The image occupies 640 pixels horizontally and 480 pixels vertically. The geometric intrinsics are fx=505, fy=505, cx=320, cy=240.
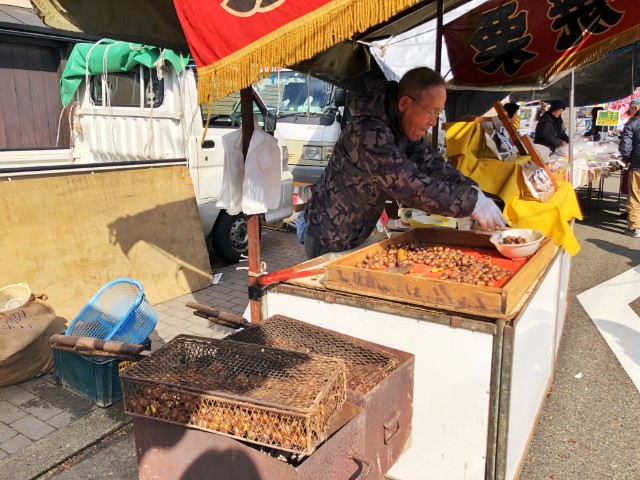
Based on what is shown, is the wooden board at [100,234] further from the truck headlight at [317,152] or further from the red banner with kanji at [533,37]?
the truck headlight at [317,152]

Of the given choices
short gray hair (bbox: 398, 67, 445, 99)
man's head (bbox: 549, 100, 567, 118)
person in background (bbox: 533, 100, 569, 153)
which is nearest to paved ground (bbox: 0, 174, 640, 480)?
short gray hair (bbox: 398, 67, 445, 99)

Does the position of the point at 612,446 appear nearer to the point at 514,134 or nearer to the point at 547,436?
the point at 547,436

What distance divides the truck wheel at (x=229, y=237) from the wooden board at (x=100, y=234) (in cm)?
70

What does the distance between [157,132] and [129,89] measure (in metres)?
0.70

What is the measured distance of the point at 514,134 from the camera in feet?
14.3

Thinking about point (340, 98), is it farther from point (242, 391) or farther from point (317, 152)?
point (242, 391)

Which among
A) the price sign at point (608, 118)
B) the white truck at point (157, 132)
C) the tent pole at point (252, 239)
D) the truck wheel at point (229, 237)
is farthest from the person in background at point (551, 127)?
the tent pole at point (252, 239)

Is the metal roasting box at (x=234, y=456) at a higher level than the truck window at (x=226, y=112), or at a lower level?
lower

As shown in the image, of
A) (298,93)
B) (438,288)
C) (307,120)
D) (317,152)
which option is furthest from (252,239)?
(298,93)

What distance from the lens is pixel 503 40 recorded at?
4820 mm

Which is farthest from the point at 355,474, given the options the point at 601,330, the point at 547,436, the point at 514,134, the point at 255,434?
the point at 601,330

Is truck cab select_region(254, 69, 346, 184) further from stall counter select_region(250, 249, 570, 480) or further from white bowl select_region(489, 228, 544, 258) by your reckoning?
stall counter select_region(250, 249, 570, 480)

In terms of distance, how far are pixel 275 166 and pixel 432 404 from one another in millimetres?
1495

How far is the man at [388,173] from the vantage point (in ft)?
8.73
